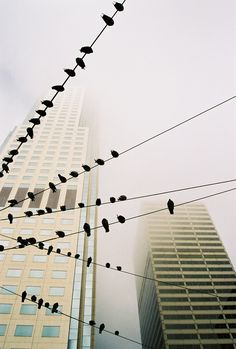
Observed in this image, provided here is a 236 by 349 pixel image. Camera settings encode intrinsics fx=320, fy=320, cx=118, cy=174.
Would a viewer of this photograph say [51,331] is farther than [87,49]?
Yes

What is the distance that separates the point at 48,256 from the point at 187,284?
71.6 meters

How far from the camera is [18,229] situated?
48344 millimetres

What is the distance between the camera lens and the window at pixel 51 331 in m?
33.5

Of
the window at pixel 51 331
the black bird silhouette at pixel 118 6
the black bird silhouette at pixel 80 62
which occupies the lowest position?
the black bird silhouette at pixel 80 62

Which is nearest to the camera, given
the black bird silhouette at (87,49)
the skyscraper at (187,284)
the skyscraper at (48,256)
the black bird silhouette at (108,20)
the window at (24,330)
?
the black bird silhouette at (108,20)

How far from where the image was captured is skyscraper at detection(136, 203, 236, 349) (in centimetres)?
8650

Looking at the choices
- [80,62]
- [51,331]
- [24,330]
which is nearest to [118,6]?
[80,62]

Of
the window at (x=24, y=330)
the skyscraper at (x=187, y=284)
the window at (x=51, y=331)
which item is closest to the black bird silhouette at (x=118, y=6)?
the window at (x=51, y=331)

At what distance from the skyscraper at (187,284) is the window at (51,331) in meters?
40.0

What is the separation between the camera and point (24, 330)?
111 ft

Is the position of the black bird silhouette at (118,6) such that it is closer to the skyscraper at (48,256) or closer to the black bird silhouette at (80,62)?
the black bird silhouette at (80,62)

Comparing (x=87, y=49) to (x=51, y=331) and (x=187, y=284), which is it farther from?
(x=187, y=284)

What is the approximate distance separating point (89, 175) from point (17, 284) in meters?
32.3

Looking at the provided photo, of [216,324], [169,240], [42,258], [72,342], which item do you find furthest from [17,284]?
[169,240]
